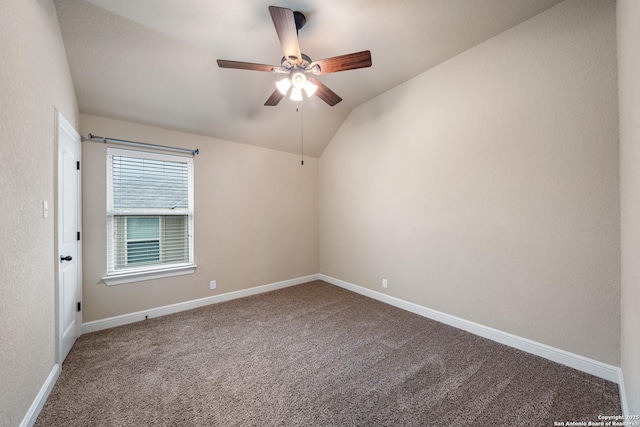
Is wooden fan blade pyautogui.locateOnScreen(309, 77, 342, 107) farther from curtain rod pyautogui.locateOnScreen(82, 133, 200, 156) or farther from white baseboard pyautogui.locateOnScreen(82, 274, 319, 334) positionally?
white baseboard pyautogui.locateOnScreen(82, 274, 319, 334)

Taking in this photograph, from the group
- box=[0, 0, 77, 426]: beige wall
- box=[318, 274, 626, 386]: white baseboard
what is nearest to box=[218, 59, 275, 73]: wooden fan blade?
box=[0, 0, 77, 426]: beige wall

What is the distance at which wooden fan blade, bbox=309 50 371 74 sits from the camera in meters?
1.91

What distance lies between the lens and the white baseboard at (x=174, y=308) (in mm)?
2805

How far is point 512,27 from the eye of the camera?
7.67ft

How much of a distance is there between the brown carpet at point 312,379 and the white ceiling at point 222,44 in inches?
102

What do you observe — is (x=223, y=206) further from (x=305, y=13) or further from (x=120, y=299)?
(x=305, y=13)

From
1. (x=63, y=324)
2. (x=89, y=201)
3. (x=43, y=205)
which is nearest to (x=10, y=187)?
(x=43, y=205)

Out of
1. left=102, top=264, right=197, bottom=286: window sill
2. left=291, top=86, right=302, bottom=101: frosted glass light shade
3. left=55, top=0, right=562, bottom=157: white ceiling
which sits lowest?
left=102, top=264, right=197, bottom=286: window sill

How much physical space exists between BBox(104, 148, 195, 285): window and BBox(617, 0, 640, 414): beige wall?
13.2 ft

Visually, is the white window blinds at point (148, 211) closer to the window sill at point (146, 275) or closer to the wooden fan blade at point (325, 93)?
the window sill at point (146, 275)

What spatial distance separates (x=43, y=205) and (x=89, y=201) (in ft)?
3.86

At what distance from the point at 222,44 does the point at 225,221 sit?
7.37 feet

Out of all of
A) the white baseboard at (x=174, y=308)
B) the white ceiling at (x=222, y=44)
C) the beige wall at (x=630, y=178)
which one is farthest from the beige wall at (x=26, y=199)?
the beige wall at (x=630, y=178)

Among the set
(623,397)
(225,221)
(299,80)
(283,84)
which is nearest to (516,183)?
(623,397)
